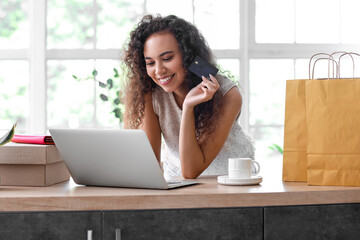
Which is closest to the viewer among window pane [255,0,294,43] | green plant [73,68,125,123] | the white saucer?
the white saucer

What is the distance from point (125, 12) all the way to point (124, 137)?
3250mm

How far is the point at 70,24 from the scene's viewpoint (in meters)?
4.40

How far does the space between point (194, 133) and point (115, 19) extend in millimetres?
2796

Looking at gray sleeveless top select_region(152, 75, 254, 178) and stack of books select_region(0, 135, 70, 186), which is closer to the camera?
stack of books select_region(0, 135, 70, 186)

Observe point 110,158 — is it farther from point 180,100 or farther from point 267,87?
point 267,87

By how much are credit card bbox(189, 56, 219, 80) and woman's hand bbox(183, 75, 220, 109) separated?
0.02 metres

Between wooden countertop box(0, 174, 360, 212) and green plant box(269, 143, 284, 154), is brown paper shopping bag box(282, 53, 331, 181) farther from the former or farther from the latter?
green plant box(269, 143, 284, 154)

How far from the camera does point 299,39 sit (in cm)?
455

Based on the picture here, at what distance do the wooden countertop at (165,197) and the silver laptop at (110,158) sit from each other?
40 millimetres

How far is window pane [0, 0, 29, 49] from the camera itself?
440 cm

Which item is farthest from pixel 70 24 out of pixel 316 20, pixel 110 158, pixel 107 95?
pixel 110 158

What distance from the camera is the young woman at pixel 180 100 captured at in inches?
73.4

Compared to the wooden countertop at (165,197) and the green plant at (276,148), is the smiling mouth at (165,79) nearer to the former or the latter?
the wooden countertop at (165,197)

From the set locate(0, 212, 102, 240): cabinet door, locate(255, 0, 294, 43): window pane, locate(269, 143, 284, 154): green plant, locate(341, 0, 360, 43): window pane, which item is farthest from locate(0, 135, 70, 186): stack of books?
locate(341, 0, 360, 43): window pane
